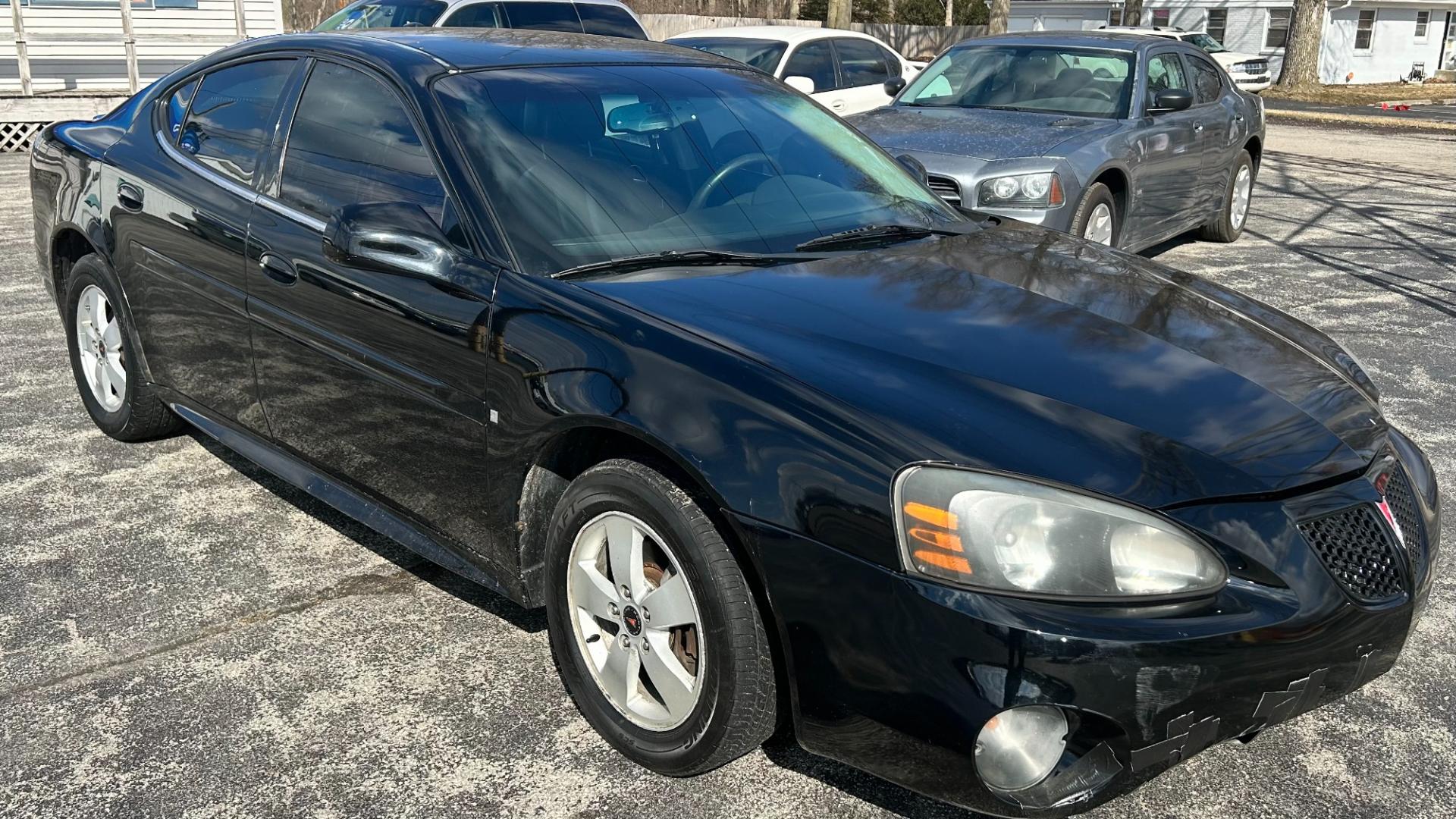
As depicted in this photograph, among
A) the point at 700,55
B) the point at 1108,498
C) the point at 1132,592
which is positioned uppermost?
the point at 700,55

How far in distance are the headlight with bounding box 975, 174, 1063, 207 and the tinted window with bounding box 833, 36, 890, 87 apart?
5414 millimetres

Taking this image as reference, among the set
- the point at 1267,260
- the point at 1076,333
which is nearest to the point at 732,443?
the point at 1076,333

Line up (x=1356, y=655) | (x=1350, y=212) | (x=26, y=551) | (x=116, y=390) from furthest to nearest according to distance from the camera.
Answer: (x=1350, y=212)
(x=116, y=390)
(x=26, y=551)
(x=1356, y=655)

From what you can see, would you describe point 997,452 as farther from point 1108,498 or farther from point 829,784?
point 829,784

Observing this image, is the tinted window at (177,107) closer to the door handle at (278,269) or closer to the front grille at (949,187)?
the door handle at (278,269)

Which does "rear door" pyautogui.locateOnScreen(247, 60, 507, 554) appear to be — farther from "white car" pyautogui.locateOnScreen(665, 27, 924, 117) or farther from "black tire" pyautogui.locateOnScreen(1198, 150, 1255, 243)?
"white car" pyautogui.locateOnScreen(665, 27, 924, 117)

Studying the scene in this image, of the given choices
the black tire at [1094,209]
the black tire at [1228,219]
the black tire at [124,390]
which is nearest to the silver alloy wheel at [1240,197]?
the black tire at [1228,219]

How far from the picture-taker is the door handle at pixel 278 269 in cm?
370

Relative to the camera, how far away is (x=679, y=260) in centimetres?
330

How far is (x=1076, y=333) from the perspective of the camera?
10.1 feet

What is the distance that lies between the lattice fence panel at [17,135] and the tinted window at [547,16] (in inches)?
307

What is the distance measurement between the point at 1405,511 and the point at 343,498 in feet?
9.02

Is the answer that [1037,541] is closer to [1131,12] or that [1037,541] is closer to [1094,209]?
[1094,209]

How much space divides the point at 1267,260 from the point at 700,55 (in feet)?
21.1
